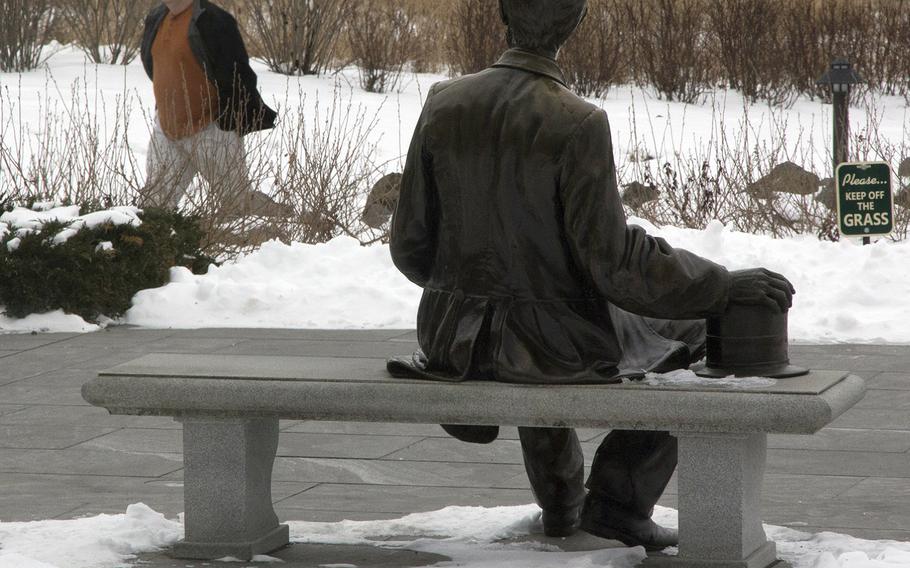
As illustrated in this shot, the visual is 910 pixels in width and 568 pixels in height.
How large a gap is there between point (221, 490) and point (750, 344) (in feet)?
5.59

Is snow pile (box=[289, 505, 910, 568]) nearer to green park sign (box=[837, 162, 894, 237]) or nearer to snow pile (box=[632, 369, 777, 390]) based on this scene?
snow pile (box=[632, 369, 777, 390])

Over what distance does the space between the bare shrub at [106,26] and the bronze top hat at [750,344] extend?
2166cm

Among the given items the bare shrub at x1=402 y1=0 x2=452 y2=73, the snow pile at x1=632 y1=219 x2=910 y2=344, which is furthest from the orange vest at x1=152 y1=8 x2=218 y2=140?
the bare shrub at x1=402 y1=0 x2=452 y2=73

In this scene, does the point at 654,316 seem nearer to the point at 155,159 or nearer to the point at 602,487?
the point at 602,487

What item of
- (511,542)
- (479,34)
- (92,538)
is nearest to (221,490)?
(92,538)

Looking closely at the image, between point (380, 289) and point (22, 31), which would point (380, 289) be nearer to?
point (380, 289)

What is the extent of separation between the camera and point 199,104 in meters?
12.6

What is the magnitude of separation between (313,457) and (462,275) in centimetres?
208

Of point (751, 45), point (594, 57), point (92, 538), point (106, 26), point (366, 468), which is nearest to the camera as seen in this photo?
point (92, 538)

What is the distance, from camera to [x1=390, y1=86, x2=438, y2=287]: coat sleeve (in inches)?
191

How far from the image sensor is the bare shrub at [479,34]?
23.7 meters

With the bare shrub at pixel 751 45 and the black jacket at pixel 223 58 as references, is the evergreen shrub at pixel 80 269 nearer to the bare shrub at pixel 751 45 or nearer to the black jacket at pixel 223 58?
the black jacket at pixel 223 58

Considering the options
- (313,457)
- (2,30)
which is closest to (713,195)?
A: (313,457)

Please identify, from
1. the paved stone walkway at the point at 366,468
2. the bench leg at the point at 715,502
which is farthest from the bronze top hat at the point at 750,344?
the paved stone walkway at the point at 366,468
